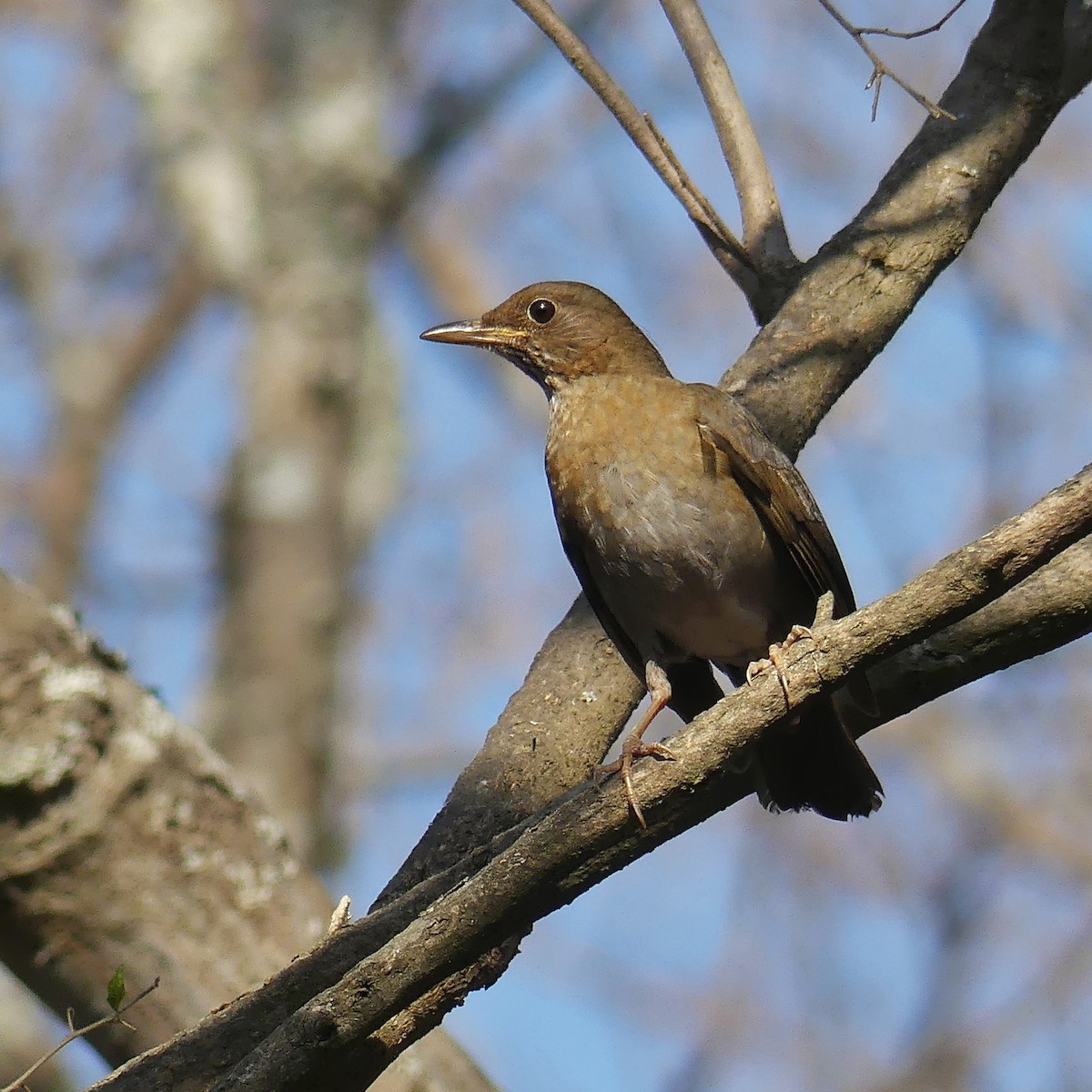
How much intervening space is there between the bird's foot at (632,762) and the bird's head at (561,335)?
5.27 ft

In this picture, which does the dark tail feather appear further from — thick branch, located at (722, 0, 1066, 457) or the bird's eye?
the bird's eye

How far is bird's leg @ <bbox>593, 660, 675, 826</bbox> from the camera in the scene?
3114 mm

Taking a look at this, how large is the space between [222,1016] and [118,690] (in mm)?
1624

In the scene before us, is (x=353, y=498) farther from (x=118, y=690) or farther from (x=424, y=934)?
(x=424, y=934)

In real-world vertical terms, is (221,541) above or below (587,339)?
above

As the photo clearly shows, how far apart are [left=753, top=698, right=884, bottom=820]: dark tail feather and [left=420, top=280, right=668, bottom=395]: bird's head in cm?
136

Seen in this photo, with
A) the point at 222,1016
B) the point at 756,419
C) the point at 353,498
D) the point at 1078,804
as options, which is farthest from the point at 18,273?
the point at 222,1016

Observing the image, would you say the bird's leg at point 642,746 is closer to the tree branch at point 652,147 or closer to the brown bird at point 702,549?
the brown bird at point 702,549

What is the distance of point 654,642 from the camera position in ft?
15.8

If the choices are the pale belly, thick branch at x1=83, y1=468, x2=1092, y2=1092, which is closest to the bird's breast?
the pale belly

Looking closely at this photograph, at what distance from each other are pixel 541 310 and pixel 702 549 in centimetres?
135

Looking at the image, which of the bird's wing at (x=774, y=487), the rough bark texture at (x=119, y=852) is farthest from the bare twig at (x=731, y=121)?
the rough bark texture at (x=119, y=852)

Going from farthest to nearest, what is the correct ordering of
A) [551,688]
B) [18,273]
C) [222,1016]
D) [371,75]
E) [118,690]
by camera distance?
[18,273] < [371,75] < [118,690] < [551,688] < [222,1016]

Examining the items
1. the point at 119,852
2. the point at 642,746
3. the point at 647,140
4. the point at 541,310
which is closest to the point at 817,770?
the point at 642,746
